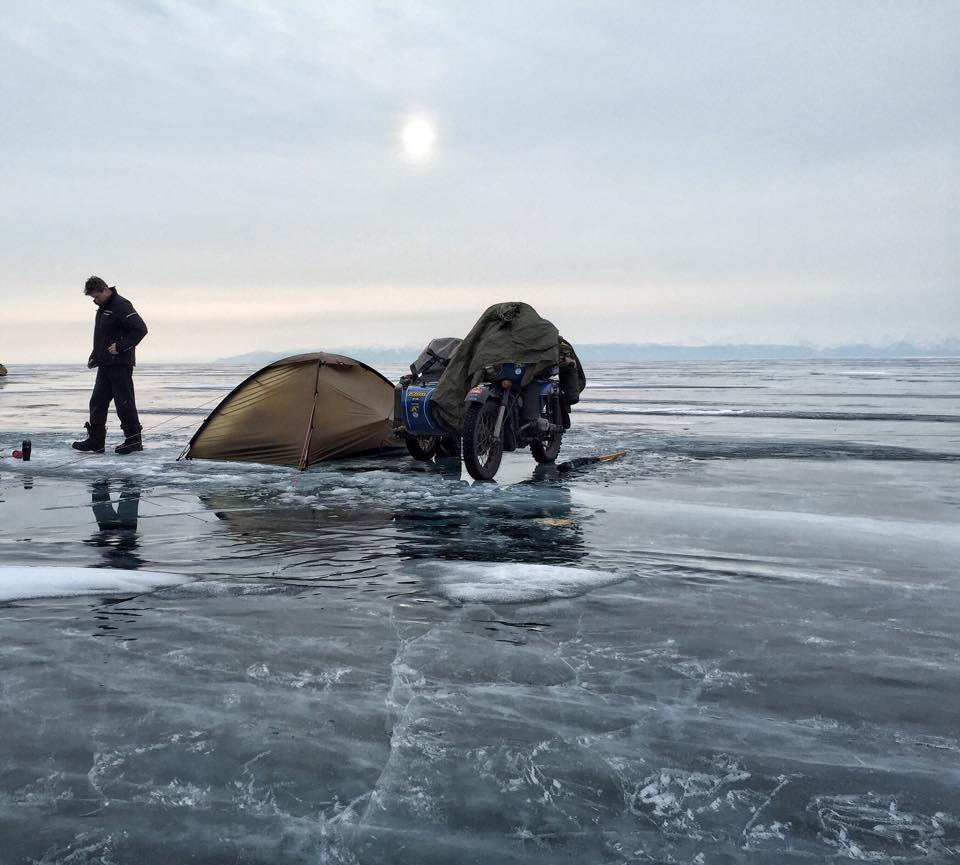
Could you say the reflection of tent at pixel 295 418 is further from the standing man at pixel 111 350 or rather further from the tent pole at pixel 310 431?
the standing man at pixel 111 350

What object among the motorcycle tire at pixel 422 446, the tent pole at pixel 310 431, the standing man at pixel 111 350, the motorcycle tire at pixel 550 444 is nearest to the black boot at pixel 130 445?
the standing man at pixel 111 350

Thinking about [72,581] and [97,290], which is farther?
[97,290]

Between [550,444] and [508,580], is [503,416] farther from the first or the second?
[508,580]

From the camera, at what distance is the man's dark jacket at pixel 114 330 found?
13414 millimetres

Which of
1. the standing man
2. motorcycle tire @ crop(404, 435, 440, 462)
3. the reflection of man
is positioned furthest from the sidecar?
the standing man

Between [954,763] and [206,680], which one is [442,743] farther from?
[954,763]


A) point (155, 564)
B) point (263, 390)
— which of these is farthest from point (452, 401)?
point (155, 564)

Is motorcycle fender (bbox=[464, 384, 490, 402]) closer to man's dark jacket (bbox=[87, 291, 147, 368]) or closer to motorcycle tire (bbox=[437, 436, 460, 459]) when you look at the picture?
motorcycle tire (bbox=[437, 436, 460, 459])

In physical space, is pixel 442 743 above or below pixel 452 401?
below

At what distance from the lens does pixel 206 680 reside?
4.10m

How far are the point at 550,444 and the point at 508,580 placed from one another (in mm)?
6887

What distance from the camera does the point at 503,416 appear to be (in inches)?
448

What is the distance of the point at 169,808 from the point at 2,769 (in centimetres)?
72

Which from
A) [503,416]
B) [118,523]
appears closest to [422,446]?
[503,416]
